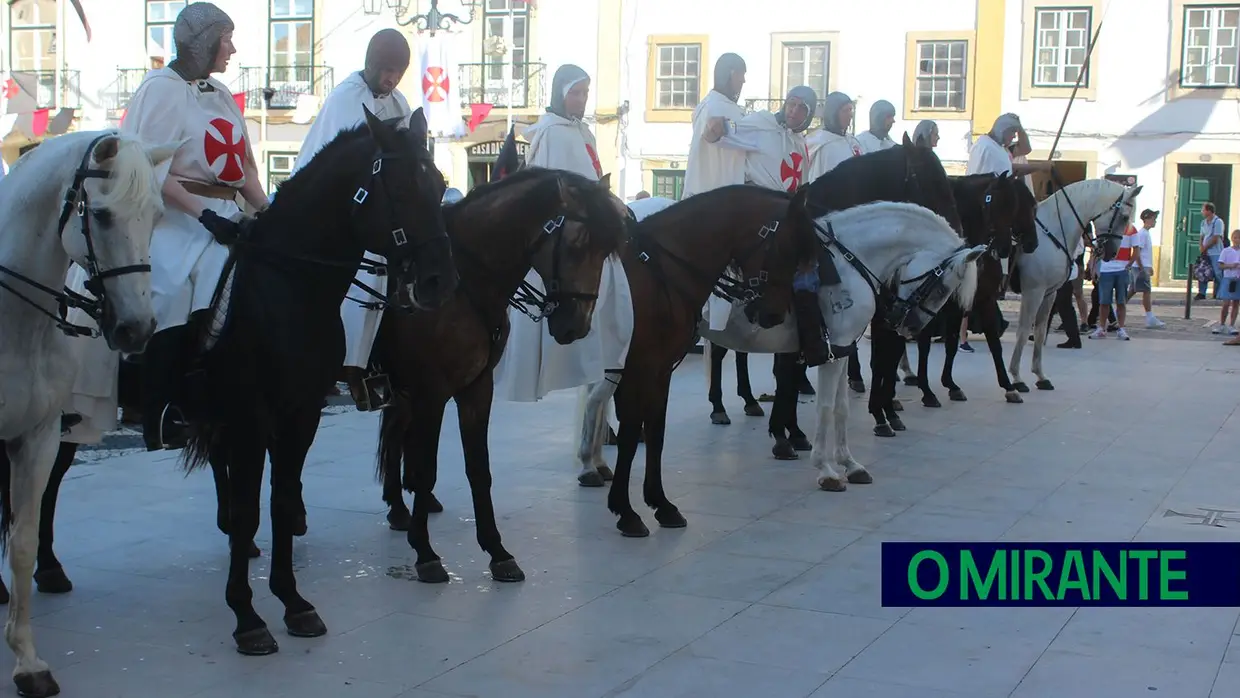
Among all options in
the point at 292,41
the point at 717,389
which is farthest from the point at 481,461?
the point at 292,41

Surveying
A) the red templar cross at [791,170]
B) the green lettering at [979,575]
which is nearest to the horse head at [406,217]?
the green lettering at [979,575]

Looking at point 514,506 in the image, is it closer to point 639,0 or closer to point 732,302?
point 732,302

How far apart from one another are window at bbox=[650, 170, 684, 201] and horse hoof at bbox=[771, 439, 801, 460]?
21.9 metres

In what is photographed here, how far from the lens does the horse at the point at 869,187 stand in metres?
8.70

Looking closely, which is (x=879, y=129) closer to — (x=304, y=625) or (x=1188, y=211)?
(x=304, y=625)

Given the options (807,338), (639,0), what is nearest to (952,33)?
(639,0)

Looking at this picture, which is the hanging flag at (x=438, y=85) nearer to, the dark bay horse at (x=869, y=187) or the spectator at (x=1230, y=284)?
the spectator at (x=1230, y=284)

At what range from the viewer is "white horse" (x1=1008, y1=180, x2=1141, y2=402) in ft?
39.7

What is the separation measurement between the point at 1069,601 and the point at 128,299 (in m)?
3.95

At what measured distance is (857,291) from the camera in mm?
7859

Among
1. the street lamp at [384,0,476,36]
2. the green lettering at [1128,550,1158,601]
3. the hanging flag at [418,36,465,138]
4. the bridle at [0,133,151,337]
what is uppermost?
the street lamp at [384,0,476,36]

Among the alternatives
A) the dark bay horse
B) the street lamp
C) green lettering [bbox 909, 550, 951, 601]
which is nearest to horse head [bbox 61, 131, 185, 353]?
green lettering [bbox 909, 550, 951, 601]

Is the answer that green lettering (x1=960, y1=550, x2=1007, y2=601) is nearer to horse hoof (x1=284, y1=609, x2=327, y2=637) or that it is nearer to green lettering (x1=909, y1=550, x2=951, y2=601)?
green lettering (x1=909, y1=550, x2=951, y2=601)

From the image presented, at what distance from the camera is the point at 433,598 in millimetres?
5469
